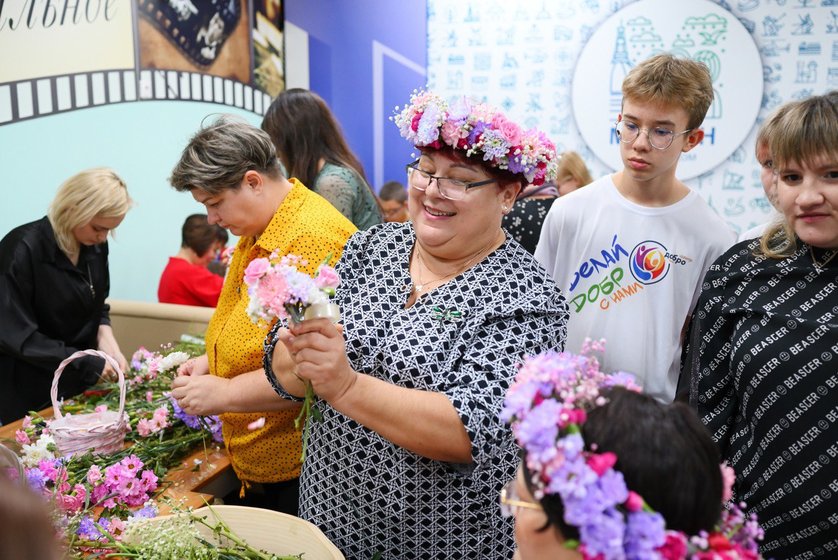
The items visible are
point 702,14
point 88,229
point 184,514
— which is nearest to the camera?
point 184,514

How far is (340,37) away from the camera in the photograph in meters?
5.54

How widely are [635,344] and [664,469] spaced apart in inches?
49.9

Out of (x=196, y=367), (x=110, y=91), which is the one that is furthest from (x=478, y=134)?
(x=110, y=91)

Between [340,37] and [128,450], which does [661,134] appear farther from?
[340,37]

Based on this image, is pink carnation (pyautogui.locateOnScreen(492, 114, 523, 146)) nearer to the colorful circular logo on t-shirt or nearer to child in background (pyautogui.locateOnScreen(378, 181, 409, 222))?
the colorful circular logo on t-shirt

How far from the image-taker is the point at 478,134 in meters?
1.46

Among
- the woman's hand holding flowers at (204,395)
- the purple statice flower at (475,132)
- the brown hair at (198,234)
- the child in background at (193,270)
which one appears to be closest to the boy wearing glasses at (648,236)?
the purple statice flower at (475,132)

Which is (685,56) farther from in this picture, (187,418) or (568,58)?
(187,418)

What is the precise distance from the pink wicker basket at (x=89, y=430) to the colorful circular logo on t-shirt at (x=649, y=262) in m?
1.62

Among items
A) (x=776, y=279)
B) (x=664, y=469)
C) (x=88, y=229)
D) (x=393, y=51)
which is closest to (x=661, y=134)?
(x=776, y=279)

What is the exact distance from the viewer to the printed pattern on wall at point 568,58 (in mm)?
4652

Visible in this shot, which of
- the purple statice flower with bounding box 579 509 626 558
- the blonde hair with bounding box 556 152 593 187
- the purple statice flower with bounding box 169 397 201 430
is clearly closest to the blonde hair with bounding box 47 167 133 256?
the purple statice flower with bounding box 169 397 201 430

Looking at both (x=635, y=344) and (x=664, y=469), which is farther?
(x=635, y=344)

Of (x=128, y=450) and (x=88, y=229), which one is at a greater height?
(x=88, y=229)
